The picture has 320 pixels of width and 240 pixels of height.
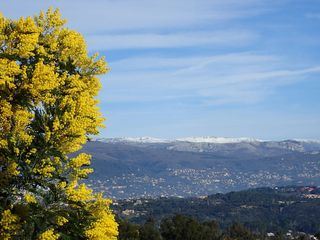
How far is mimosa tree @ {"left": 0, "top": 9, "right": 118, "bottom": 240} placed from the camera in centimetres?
2461

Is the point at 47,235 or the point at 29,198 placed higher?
the point at 29,198

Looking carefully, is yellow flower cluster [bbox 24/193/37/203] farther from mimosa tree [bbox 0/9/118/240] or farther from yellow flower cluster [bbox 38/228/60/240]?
yellow flower cluster [bbox 38/228/60/240]

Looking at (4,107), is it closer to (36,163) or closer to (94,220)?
(36,163)

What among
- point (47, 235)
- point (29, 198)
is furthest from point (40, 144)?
point (47, 235)

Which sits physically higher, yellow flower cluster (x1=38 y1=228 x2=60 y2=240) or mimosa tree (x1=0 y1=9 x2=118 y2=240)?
mimosa tree (x1=0 y1=9 x2=118 y2=240)

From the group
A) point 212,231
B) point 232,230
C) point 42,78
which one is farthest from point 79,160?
point 232,230

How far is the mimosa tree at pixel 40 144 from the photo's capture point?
24.6 metres

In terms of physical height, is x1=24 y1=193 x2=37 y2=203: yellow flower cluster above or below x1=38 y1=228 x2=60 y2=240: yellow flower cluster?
above

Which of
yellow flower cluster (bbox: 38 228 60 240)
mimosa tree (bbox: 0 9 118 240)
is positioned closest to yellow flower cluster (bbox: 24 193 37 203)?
mimosa tree (bbox: 0 9 118 240)

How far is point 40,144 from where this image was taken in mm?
25344

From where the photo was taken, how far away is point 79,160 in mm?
27047

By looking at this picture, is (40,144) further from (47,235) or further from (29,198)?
(47,235)

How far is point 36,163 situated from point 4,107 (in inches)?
117

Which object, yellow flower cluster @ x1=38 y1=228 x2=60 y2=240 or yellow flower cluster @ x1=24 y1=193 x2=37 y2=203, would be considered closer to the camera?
yellow flower cluster @ x1=38 y1=228 x2=60 y2=240
